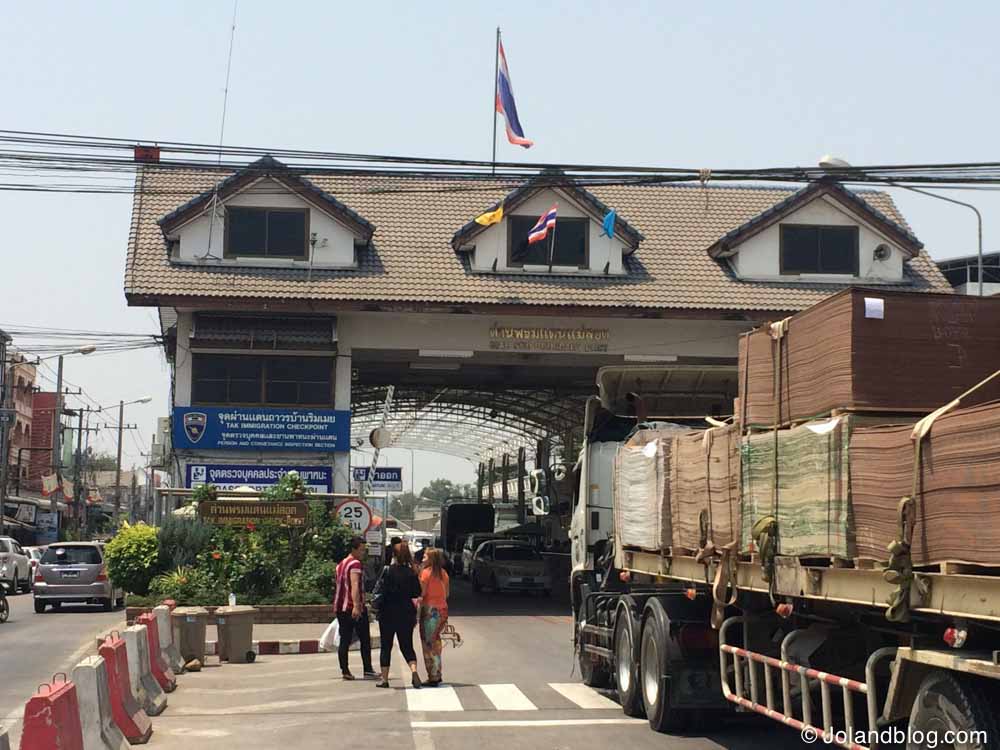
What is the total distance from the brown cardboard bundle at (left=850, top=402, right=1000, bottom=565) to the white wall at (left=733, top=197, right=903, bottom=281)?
82.6 ft

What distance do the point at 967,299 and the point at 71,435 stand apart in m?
108

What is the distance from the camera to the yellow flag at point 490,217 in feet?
101

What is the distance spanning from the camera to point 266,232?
31.0 meters

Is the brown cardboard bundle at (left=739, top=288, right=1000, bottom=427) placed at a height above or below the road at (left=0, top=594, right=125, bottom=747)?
above

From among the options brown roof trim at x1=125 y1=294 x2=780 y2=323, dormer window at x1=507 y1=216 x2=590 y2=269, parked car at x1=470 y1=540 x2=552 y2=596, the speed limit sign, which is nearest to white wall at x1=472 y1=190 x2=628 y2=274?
dormer window at x1=507 y1=216 x2=590 y2=269

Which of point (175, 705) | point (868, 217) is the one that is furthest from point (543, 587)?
point (175, 705)

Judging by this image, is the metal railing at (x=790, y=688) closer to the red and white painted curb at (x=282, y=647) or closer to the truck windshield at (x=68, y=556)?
the red and white painted curb at (x=282, y=647)

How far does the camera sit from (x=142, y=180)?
32.9 metres

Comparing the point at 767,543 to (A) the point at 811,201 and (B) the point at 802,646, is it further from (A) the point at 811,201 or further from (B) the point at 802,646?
(A) the point at 811,201

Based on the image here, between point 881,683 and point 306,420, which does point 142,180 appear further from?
point 881,683

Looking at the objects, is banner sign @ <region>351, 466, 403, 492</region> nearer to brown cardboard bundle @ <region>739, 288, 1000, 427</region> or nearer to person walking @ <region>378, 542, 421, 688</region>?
person walking @ <region>378, 542, 421, 688</region>

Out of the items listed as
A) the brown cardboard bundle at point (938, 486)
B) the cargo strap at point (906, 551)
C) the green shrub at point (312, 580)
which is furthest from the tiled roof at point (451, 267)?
the cargo strap at point (906, 551)

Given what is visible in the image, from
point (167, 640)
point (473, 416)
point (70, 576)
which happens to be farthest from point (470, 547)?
point (167, 640)

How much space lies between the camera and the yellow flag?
101 ft
